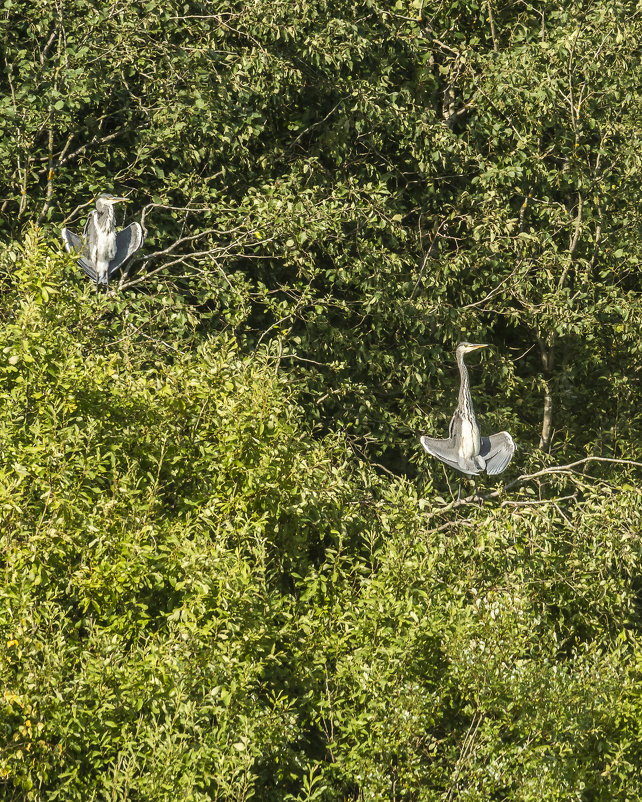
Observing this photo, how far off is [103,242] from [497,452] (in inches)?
110

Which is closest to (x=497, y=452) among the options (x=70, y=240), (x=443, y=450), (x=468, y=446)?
(x=468, y=446)

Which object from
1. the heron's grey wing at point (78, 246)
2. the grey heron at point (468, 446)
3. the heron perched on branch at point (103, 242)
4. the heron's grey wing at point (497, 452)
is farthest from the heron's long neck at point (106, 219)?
the heron's grey wing at point (497, 452)

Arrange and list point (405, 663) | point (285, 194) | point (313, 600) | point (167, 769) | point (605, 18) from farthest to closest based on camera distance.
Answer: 1. point (605, 18)
2. point (285, 194)
3. point (313, 600)
4. point (405, 663)
5. point (167, 769)

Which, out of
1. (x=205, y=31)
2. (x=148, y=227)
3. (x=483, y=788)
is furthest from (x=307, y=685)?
(x=205, y=31)

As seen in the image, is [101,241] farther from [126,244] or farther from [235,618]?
[235,618]

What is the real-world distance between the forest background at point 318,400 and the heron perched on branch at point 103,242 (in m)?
0.18

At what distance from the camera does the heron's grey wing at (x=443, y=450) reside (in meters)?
7.29

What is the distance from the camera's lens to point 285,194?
7777 millimetres

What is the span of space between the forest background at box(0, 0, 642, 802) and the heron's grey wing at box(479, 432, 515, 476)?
0.26 m

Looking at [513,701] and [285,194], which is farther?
[285,194]

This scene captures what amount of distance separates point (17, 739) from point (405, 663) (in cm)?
180

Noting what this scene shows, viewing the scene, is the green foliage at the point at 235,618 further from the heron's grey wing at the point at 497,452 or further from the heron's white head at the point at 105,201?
the heron's white head at the point at 105,201

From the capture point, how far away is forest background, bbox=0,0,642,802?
4.93 meters

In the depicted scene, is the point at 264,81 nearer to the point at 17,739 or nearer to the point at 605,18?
the point at 605,18
